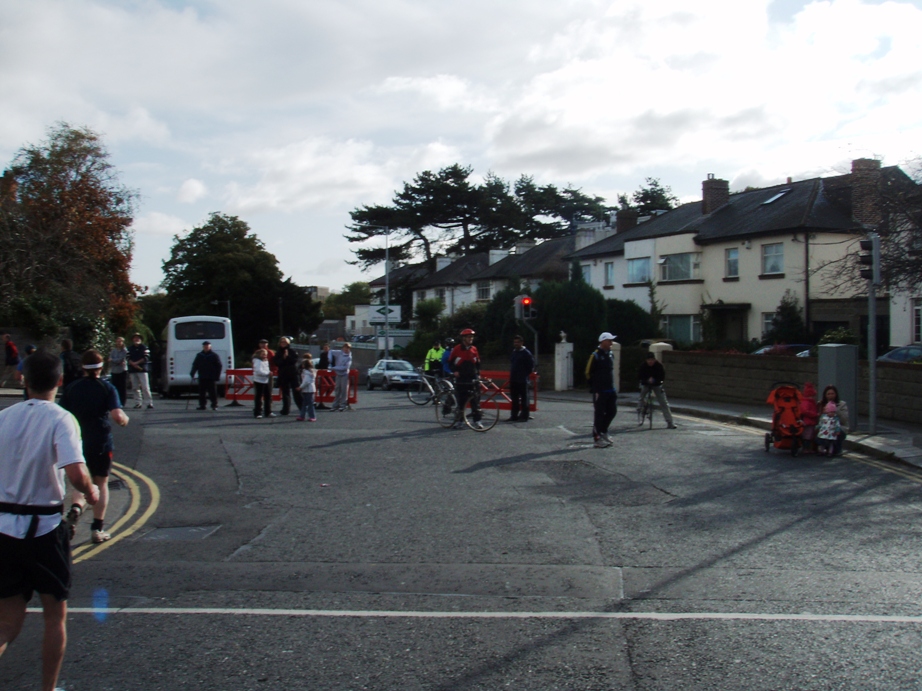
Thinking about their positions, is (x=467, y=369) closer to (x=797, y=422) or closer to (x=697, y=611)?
(x=797, y=422)

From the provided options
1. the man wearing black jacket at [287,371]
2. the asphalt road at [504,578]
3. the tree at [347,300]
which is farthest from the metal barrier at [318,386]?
the tree at [347,300]

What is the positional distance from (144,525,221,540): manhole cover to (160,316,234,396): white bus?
23.8 metres

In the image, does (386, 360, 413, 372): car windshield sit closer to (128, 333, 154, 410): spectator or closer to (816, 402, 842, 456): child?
(128, 333, 154, 410): spectator

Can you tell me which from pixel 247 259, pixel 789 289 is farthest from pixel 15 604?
pixel 247 259

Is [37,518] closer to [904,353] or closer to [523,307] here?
[523,307]

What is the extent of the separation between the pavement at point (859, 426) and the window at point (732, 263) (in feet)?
48.8

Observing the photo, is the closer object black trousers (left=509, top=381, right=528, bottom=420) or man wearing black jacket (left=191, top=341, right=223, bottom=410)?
black trousers (left=509, top=381, right=528, bottom=420)

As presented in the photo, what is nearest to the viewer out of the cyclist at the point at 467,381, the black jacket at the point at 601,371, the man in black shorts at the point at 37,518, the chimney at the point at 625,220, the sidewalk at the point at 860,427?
the man in black shorts at the point at 37,518

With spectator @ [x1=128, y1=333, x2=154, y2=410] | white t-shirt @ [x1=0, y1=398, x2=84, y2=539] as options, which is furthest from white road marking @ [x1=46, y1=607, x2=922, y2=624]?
spectator @ [x1=128, y1=333, x2=154, y2=410]

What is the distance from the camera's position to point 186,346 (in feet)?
106

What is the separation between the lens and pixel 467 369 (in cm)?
1623

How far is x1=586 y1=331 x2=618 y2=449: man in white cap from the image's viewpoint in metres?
13.9

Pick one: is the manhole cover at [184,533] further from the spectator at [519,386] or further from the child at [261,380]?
the child at [261,380]

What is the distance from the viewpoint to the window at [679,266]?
4225cm
